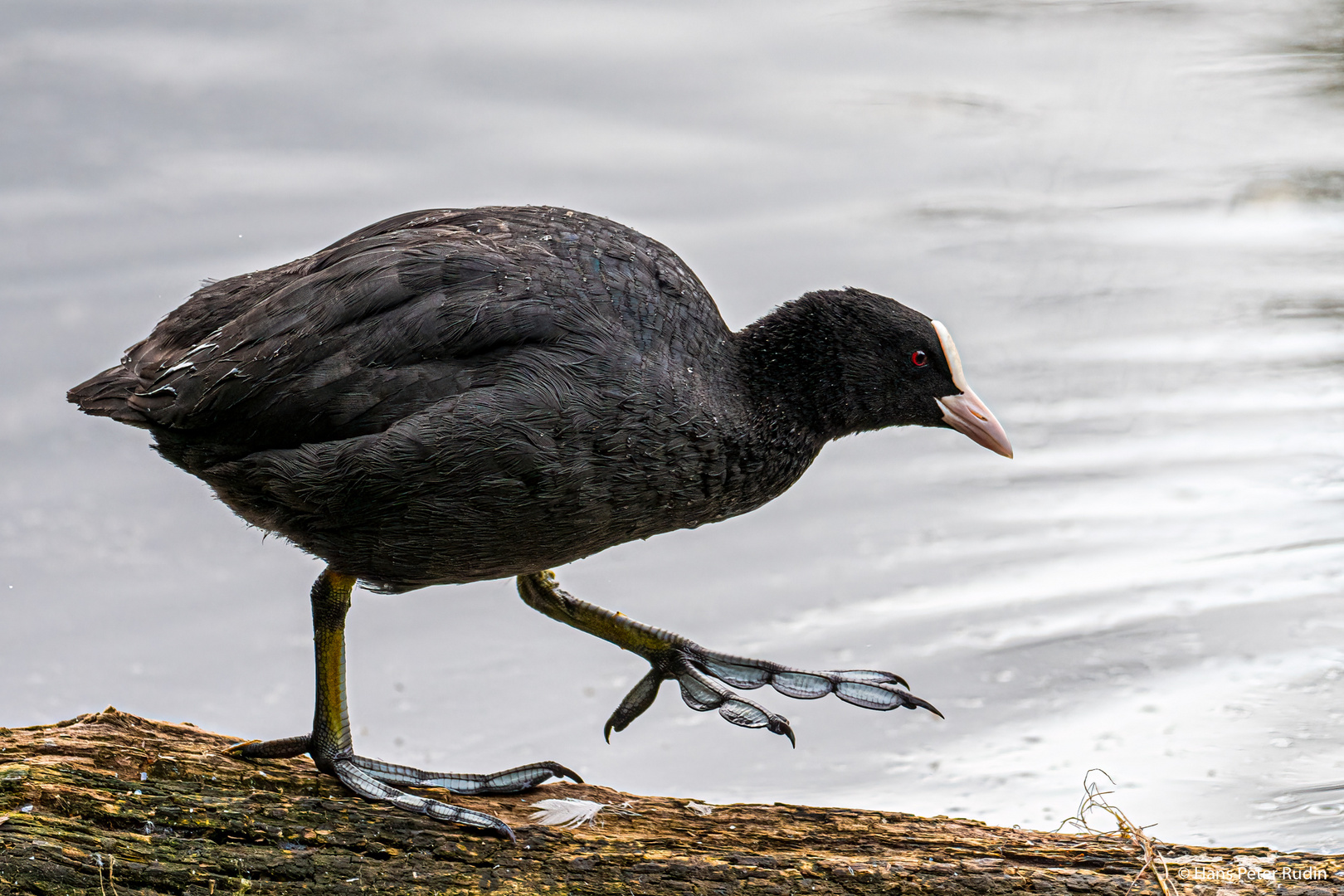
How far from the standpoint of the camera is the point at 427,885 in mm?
2912

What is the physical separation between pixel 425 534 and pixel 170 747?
942mm

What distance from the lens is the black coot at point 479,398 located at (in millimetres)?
3088

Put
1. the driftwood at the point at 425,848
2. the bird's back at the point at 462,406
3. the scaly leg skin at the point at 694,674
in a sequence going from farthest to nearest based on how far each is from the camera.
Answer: the scaly leg skin at the point at 694,674, the bird's back at the point at 462,406, the driftwood at the point at 425,848

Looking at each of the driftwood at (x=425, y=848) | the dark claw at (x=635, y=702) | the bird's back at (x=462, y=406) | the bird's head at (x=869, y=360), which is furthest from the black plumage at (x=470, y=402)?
the dark claw at (x=635, y=702)

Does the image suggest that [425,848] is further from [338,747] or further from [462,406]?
[462,406]

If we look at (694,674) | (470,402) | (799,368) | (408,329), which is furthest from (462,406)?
(694,674)

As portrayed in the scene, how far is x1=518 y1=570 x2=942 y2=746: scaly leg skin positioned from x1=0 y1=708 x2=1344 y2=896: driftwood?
500 mm

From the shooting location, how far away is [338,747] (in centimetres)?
337

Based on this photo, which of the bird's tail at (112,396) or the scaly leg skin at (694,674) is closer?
the bird's tail at (112,396)

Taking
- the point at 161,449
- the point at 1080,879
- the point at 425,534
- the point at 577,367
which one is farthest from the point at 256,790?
the point at 1080,879

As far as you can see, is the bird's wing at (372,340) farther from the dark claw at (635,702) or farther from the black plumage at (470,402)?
the dark claw at (635,702)

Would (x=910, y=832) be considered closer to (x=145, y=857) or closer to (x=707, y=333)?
(x=707, y=333)

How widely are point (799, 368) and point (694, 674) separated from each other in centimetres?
109

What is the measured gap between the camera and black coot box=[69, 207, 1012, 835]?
3.09 meters
